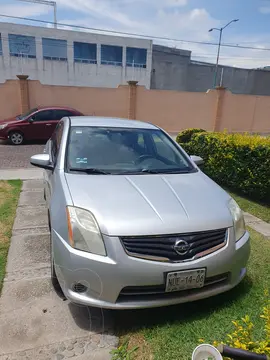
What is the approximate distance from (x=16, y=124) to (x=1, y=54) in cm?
2190

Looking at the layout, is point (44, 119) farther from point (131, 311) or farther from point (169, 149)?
point (131, 311)

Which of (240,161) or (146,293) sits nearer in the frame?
(146,293)

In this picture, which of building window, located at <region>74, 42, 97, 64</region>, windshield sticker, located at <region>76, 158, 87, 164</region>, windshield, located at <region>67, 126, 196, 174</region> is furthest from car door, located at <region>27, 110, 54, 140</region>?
building window, located at <region>74, 42, 97, 64</region>

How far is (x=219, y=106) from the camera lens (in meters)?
17.3

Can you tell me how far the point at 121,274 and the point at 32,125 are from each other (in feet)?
33.7

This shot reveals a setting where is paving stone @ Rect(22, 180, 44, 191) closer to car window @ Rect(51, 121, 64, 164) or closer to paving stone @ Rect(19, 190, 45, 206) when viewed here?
paving stone @ Rect(19, 190, 45, 206)

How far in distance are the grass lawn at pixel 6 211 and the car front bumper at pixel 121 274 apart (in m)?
1.07

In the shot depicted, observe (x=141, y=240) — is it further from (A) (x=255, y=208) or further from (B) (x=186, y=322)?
(A) (x=255, y=208)

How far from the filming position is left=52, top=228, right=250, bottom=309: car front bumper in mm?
1991

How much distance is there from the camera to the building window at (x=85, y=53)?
100ft

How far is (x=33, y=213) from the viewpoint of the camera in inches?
175

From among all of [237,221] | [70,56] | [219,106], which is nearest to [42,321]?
[237,221]

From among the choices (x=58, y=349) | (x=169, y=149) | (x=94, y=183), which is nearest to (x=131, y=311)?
(x=58, y=349)

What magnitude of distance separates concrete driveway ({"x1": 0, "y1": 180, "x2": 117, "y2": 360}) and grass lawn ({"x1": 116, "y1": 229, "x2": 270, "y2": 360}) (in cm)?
20
